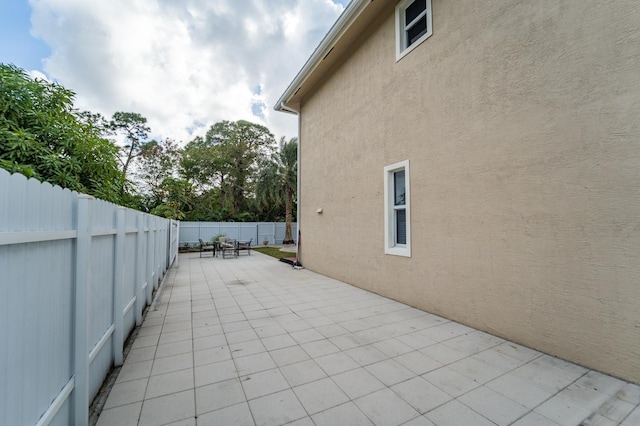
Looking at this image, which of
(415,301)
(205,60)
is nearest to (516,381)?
(415,301)

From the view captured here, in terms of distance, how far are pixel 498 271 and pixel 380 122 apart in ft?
11.5

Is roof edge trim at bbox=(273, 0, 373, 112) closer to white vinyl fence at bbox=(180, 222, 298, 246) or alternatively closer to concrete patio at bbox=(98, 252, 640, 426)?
concrete patio at bbox=(98, 252, 640, 426)

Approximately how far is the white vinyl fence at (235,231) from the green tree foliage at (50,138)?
9924 millimetres

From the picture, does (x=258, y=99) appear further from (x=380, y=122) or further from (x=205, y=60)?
(x=380, y=122)

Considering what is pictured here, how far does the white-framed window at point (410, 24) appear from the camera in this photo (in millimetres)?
4738

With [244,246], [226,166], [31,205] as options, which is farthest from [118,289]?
[226,166]

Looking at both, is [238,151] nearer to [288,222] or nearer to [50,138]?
[288,222]

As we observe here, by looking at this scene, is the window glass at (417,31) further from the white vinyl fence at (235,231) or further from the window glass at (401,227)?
the white vinyl fence at (235,231)

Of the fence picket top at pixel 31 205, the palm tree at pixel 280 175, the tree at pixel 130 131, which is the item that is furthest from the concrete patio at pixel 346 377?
the tree at pixel 130 131

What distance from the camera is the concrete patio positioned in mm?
2000

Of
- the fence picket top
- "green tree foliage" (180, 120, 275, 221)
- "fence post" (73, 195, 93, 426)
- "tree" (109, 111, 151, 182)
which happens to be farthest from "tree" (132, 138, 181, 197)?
the fence picket top

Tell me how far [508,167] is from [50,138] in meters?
7.30

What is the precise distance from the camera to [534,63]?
3.11 meters

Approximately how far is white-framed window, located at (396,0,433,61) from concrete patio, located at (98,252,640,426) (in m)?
4.72
